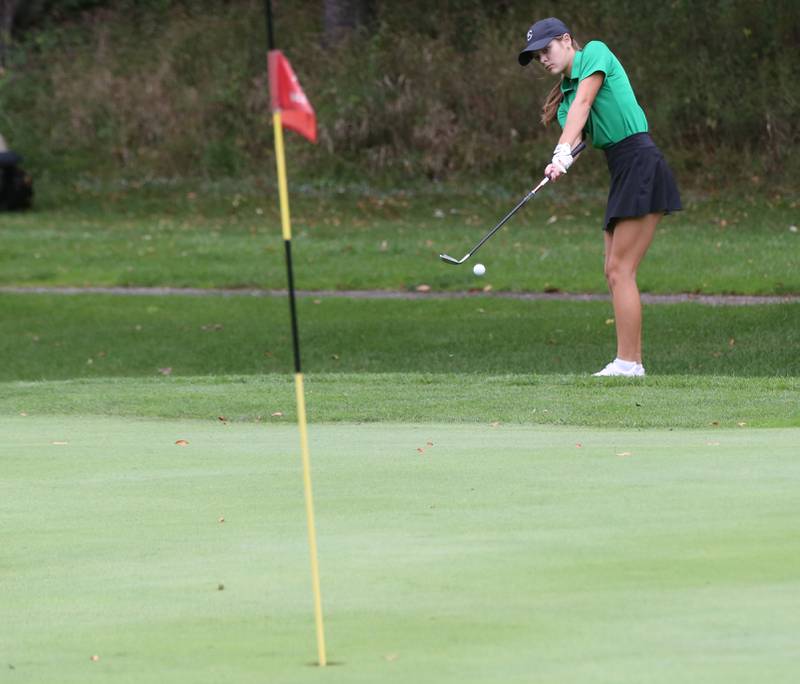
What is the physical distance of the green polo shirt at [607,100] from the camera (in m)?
9.72

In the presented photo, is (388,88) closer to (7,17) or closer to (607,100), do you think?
(7,17)

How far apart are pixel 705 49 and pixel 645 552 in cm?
2348

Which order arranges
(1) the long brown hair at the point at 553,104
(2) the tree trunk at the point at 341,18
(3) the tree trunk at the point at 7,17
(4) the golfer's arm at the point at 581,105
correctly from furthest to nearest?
(3) the tree trunk at the point at 7,17, (2) the tree trunk at the point at 341,18, (1) the long brown hair at the point at 553,104, (4) the golfer's arm at the point at 581,105

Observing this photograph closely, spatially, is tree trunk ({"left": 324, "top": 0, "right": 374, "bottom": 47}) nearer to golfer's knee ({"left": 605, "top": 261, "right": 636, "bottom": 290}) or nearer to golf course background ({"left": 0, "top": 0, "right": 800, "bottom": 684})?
golf course background ({"left": 0, "top": 0, "right": 800, "bottom": 684})

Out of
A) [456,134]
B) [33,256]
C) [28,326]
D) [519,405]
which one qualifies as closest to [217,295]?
[28,326]

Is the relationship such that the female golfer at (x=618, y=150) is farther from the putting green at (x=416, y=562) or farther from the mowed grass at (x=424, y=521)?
the putting green at (x=416, y=562)

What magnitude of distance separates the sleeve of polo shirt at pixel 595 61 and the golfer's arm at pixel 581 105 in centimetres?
3

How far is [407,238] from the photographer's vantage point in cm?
2197

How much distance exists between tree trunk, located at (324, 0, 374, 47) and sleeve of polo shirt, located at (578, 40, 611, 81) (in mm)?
22458

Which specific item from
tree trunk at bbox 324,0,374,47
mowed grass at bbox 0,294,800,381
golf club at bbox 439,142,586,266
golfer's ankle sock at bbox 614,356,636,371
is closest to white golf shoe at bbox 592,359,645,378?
golfer's ankle sock at bbox 614,356,636,371

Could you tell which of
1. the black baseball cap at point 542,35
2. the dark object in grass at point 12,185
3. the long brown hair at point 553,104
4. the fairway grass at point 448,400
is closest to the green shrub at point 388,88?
the dark object in grass at point 12,185

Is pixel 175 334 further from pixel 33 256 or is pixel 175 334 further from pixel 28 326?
pixel 33 256

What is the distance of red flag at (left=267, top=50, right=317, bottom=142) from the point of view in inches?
157

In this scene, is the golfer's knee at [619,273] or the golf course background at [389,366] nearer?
the golf course background at [389,366]
